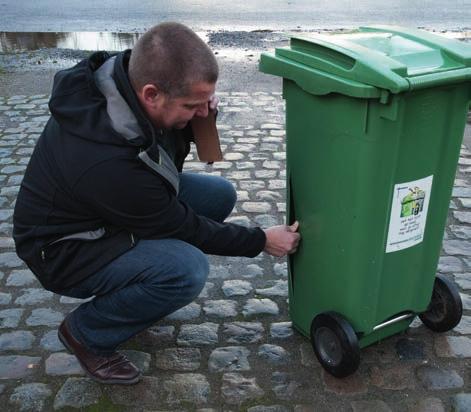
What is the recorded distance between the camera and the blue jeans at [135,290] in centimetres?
238

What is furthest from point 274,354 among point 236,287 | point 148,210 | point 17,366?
point 17,366

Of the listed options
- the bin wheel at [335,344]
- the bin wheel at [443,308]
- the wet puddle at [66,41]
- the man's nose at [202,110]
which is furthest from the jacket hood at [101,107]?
the wet puddle at [66,41]

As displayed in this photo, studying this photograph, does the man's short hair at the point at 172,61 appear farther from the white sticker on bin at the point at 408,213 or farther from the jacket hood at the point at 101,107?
the white sticker on bin at the point at 408,213

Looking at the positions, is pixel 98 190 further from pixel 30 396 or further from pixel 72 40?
pixel 72 40

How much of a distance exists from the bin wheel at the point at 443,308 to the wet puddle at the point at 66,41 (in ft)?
23.3

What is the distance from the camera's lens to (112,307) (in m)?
2.43

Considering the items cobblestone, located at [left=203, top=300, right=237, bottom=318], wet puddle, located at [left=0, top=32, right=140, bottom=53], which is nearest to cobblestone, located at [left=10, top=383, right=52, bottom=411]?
cobblestone, located at [left=203, top=300, right=237, bottom=318]

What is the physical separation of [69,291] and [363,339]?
1.33 metres

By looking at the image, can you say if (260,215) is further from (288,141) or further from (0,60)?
(0,60)

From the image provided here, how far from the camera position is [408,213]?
2.29 m

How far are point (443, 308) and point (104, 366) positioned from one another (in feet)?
5.32

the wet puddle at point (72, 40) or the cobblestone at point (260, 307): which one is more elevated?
the wet puddle at point (72, 40)

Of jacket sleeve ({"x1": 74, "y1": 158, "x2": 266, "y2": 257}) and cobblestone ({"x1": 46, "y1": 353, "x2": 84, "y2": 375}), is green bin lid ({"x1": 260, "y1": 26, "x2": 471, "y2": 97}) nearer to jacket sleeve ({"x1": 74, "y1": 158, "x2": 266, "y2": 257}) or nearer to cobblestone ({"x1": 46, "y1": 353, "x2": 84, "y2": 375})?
jacket sleeve ({"x1": 74, "y1": 158, "x2": 266, "y2": 257})

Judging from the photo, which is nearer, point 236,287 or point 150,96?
point 150,96
